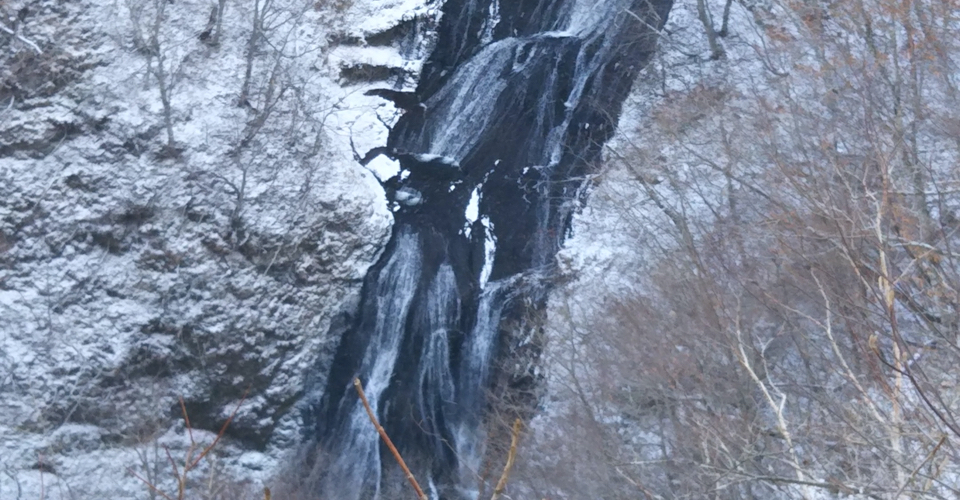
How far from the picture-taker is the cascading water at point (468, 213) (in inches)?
515

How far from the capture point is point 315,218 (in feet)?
47.9

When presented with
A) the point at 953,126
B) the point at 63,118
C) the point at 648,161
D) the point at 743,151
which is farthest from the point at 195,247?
the point at 953,126

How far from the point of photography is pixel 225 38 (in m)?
16.3

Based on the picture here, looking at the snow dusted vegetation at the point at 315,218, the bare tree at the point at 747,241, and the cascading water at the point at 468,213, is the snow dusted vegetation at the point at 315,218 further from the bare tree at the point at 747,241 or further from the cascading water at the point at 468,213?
the cascading water at the point at 468,213

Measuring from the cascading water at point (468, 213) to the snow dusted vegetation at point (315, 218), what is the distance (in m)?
0.20

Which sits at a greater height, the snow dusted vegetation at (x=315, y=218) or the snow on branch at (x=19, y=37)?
the snow on branch at (x=19, y=37)

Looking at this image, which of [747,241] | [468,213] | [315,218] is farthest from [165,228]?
[747,241]

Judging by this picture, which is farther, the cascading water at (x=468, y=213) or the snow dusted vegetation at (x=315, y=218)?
the cascading water at (x=468, y=213)

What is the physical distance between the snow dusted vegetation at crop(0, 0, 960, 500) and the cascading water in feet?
0.67

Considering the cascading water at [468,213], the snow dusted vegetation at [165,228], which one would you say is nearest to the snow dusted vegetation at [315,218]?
the snow dusted vegetation at [165,228]

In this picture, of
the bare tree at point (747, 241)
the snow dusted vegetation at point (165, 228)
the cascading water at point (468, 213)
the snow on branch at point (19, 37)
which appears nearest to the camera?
the bare tree at point (747, 241)

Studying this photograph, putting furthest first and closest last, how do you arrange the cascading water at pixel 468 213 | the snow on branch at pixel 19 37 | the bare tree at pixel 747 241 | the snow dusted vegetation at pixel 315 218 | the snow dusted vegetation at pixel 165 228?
the snow on branch at pixel 19 37, the cascading water at pixel 468 213, the snow dusted vegetation at pixel 165 228, the snow dusted vegetation at pixel 315 218, the bare tree at pixel 747 241

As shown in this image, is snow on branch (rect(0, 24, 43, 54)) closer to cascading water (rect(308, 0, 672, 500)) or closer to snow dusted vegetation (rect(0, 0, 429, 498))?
snow dusted vegetation (rect(0, 0, 429, 498))

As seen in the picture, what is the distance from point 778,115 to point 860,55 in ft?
5.19
